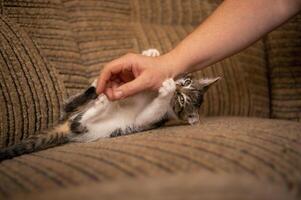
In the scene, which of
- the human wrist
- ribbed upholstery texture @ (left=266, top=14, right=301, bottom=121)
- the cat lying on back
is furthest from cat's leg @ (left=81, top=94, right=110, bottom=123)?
ribbed upholstery texture @ (left=266, top=14, right=301, bottom=121)

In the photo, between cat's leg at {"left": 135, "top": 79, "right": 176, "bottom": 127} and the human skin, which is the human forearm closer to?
the human skin

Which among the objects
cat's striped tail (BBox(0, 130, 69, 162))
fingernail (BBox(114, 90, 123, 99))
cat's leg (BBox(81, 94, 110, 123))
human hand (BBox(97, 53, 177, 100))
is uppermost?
human hand (BBox(97, 53, 177, 100))

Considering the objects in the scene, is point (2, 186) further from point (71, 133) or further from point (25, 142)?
point (71, 133)

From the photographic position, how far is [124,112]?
1208mm

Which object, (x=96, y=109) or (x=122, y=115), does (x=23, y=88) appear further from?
(x=122, y=115)

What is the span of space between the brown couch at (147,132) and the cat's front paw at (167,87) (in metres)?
0.10

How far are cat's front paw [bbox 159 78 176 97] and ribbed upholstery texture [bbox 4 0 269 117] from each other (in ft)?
0.90

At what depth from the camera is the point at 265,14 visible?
100 centimetres

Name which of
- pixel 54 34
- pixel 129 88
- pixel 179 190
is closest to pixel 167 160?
pixel 179 190

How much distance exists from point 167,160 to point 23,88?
573 mm

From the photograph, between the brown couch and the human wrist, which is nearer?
the brown couch

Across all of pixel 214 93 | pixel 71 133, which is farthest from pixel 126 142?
pixel 214 93

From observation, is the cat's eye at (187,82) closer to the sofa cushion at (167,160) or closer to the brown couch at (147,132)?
the brown couch at (147,132)

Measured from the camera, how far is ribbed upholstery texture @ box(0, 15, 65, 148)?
0.98m
